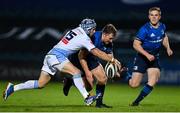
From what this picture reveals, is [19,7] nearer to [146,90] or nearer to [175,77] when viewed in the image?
[175,77]

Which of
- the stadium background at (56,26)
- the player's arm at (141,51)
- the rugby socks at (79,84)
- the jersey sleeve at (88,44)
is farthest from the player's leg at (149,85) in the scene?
the stadium background at (56,26)

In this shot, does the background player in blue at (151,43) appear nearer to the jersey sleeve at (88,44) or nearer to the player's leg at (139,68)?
the player's leg at (139,68)

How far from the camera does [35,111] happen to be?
1103 cm

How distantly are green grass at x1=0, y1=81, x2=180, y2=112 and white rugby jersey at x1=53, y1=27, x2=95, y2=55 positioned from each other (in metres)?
1.03

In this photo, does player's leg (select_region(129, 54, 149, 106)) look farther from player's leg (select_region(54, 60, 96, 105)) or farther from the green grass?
player's leg (select_region(54, 60, 96, 105))

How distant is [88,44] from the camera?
1162 centimetres

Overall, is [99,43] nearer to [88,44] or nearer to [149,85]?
[88,44]

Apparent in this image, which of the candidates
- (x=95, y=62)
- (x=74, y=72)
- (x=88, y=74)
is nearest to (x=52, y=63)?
(x=74, y=72)

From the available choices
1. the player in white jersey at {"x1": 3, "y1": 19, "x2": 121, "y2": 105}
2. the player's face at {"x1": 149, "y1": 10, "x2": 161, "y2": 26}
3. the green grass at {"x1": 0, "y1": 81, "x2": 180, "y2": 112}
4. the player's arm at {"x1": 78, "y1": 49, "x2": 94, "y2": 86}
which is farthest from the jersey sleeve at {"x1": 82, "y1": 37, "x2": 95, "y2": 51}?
the player's face at {"x1": 149, "y1": 10, "x2": 161, "y2": 26}

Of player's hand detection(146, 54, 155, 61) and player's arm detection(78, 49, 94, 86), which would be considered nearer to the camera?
player's hand detection(146, 54, 155, 61)

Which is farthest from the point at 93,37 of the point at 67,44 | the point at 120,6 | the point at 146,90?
the point at 120,6

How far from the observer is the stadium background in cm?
1941

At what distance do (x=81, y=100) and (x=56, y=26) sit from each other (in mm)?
6067

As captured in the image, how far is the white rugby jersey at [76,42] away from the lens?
38.2ft
